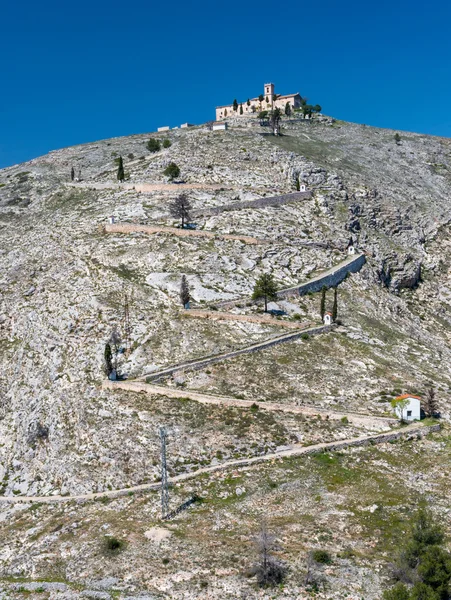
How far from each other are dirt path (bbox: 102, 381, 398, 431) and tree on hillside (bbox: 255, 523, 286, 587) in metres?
17.4

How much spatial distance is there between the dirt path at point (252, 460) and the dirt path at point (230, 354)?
12203 millimetres

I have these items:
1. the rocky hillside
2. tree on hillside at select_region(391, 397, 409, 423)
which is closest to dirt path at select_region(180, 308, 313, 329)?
the rocky hillside

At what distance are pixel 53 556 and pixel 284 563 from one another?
46.1 ft

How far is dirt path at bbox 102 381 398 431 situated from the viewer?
4288 centimetres

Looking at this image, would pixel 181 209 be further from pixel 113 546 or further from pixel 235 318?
pixel 113 546

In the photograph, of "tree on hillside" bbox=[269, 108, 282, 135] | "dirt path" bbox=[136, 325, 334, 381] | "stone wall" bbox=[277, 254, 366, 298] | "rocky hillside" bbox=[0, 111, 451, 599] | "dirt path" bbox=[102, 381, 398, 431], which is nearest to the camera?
"rocky hillside" bbox=[0, 111, 451, 599]

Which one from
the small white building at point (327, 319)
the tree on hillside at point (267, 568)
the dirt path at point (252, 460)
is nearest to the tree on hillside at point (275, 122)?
the small white building at point (327, 319)

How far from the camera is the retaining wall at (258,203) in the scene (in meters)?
81.6

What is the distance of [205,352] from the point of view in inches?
2062

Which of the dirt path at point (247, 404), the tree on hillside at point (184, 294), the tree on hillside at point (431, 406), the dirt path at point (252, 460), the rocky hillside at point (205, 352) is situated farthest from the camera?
the tree on hillside at point (184, 294)

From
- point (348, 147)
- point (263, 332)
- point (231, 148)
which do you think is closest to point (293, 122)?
point (348, 147)

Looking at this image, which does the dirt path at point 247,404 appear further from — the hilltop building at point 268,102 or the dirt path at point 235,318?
the hilltop building at point 268,102

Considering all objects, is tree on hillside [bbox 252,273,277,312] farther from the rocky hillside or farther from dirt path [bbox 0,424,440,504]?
dirt path [bbox 0,424,440,504]

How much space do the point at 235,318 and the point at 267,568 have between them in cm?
3442
